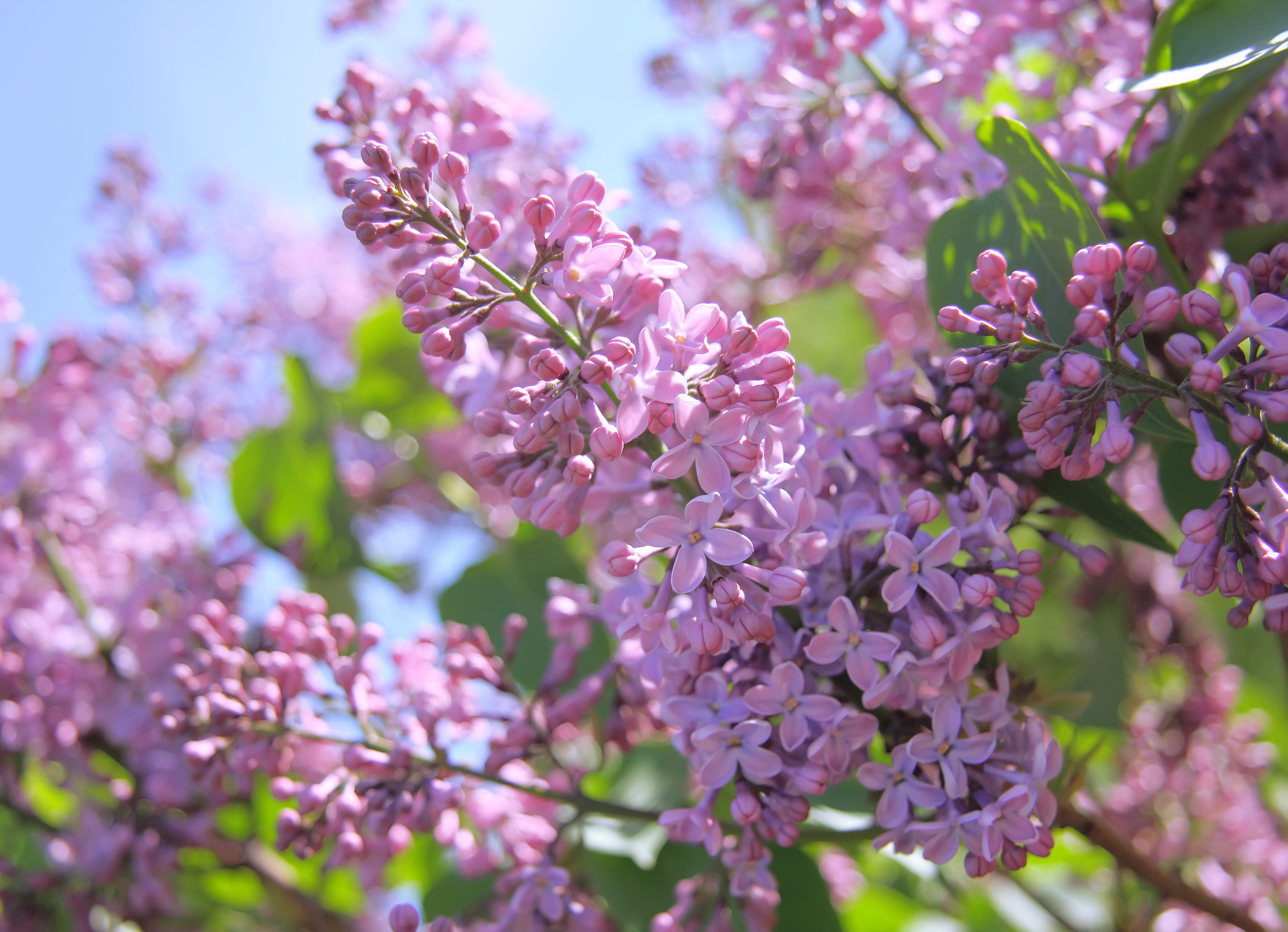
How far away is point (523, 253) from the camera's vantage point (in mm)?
1224

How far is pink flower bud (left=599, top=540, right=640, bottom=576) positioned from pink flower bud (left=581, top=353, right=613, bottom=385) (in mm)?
170

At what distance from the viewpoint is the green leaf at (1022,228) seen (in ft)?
3.46

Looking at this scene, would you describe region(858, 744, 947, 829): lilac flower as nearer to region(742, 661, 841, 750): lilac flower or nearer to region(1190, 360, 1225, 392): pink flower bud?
region(742, 661, 841, 750): lilac flower

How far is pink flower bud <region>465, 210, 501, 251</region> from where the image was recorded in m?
0.95

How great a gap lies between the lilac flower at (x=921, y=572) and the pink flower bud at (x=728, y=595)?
0.16 metres

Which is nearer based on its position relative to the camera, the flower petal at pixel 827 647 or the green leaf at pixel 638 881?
the flower petal at pixel 827 647

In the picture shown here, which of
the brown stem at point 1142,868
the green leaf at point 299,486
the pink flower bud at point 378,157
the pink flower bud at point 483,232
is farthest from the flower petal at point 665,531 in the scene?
the green leaf at point 299,486

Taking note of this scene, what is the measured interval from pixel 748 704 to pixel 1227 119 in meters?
0.97

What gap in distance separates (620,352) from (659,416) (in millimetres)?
74

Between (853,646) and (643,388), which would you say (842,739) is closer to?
(853,646)

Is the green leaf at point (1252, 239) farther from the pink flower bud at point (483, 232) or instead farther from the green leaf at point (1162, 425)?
the pink flower bud at point (483, 232)

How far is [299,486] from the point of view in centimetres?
235

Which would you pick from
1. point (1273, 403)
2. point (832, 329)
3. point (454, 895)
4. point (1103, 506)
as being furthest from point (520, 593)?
point (832, 329)

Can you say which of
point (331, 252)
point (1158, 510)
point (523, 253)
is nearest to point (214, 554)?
point (523, 253)
